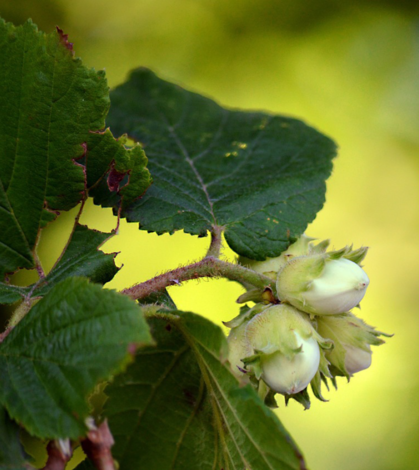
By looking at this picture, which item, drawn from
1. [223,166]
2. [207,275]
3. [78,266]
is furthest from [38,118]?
[223,166]

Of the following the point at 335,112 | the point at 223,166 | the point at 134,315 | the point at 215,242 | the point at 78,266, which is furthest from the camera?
the point at 335,112

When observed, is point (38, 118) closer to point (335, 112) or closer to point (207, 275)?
point (207, 275)

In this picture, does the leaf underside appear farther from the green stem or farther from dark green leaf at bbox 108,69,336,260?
dark green leaf at bbox 108,69,336,260

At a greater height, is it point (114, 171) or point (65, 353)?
point (114, 171)

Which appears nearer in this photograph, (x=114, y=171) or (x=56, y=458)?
(x=56, y=458)

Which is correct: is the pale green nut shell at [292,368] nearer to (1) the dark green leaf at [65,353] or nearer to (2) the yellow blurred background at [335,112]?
(1) the dark green leaf at [65,353]

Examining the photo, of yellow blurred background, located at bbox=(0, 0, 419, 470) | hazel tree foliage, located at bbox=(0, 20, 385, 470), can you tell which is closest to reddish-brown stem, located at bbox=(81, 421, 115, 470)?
hazel tree foliage, located at bbox=(0, 20, 385, 470)

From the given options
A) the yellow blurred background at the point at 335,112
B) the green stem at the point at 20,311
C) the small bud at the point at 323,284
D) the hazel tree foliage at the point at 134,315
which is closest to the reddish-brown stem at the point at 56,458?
the hazel tree foliage at the point at 134,315
